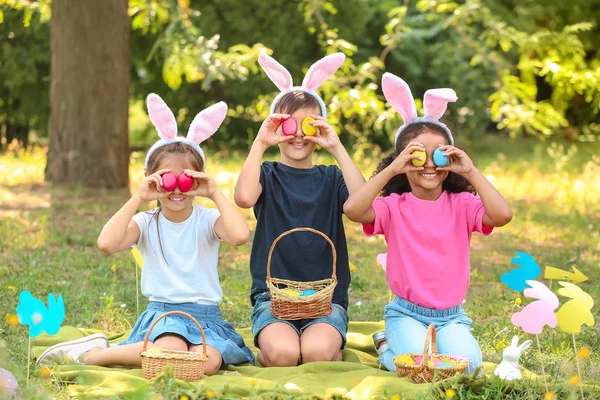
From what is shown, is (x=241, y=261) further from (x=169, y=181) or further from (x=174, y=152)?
(x=169, y=181)

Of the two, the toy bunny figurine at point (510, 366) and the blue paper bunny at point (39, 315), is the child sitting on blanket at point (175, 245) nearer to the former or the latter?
the blue paper bunny at point (39, 315)

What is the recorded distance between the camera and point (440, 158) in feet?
12.5

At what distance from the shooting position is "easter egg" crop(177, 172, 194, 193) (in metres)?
3.77

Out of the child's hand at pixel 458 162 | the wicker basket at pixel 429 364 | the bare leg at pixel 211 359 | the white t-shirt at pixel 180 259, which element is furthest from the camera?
the white t-shirt at pixel 180 259

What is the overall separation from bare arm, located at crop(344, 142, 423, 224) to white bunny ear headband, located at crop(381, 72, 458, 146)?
10.0 inches

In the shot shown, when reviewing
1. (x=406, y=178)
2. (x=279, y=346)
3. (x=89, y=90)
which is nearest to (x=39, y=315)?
(x=279, y=346)

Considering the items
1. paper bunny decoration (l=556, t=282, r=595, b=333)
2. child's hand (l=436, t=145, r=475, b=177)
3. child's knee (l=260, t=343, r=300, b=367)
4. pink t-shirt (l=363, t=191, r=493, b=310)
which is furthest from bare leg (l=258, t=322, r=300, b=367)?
paper bunny decoration (l=556, t=282, r=595, b=333)

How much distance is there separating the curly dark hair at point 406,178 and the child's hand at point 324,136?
239mm

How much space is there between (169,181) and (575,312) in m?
1.71

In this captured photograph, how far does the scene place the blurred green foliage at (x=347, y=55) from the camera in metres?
9.39

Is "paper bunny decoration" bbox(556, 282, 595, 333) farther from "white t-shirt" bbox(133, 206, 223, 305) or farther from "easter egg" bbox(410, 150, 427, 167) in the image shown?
"white t-shirt" bbox(133, 206, 223, 305)

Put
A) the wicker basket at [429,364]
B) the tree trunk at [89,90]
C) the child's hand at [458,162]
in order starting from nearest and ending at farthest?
1. the wicker basket at [429,364]
2. the child's hand at [458,162]
3. the tree trunk at [89,90]

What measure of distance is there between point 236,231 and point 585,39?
15.7 metres

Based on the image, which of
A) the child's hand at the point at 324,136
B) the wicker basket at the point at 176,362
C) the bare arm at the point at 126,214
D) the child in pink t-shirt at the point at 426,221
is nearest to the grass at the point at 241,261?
the wicker basket at the point at 176,362
